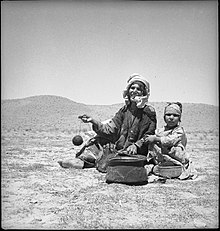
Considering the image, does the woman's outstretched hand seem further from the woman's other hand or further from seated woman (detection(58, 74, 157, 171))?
the woman's other hand

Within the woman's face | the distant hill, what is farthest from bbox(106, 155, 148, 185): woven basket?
the distant hill

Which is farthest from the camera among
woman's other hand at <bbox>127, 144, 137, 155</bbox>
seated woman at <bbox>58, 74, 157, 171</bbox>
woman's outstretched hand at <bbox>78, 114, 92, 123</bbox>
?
seated woman at <bbox>58, 74, 157, 171</bbox>

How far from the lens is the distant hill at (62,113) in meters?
29.0

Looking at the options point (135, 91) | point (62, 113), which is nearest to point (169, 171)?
point (135, 91)

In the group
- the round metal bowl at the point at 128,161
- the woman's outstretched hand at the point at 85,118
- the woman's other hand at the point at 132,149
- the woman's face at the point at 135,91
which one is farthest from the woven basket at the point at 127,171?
the woman's face at the point at 135,91

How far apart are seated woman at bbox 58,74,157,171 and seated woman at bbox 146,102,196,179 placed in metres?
0.23

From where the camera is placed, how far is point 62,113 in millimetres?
35156

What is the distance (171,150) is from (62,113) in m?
30.0

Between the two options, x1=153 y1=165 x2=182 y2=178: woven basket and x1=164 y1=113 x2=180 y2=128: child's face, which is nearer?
x1=153 y1=165 x2=182 y2=178: woven basket

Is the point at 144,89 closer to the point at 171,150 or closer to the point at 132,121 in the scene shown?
the point at 132,121

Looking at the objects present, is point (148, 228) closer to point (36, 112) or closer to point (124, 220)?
point (124, 220)

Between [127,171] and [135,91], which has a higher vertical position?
[135,91]

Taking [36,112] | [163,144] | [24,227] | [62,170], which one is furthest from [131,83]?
[36,112]

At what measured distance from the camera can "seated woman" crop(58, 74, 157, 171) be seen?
19.7 ft
